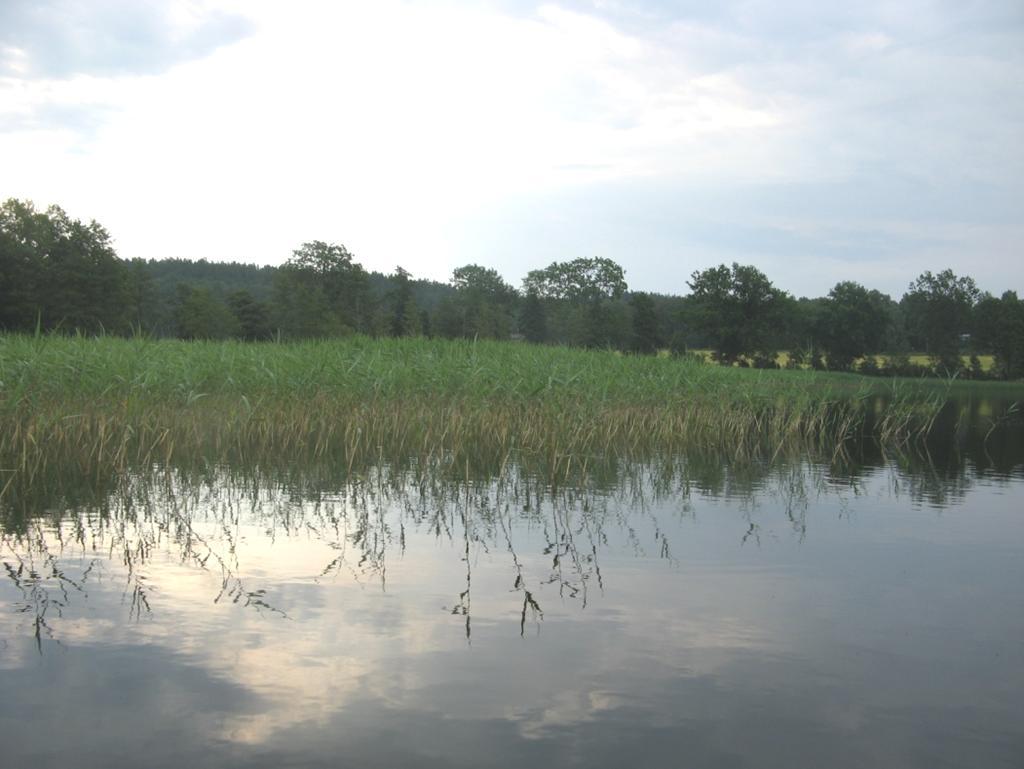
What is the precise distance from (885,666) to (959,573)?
309 centimetres

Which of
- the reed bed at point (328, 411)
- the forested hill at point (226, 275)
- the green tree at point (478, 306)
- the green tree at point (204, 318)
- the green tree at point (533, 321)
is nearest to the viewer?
the reed bed at point (328, 411)

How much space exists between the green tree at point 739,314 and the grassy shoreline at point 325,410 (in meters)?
55.4

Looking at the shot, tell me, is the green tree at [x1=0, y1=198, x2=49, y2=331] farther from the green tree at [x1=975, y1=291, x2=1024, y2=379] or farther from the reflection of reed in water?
the green tree at [x1=975, y1=291, x2=1024, y2=379]

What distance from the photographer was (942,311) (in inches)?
3878

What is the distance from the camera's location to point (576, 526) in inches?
372

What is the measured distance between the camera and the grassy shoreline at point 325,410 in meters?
12.8

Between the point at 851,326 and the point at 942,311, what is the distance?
1967 centimetres

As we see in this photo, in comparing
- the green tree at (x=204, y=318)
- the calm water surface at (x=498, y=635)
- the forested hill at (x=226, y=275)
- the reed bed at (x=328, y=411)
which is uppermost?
the forested hill at (x=226, y=275)

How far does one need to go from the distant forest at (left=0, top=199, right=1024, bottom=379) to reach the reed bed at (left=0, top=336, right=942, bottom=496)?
3475cm

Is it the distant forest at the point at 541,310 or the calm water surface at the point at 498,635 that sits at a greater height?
the distant forest at the point at 541,310

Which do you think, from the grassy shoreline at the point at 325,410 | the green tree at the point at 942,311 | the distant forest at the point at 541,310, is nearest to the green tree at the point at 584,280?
the distant forest at the point at 541,310

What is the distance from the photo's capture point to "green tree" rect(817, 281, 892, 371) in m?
86.4

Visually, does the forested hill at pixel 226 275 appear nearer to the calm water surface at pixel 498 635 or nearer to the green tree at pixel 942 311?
the green tree at pixel 942 311

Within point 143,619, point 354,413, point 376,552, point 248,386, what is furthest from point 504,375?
point 143,619
